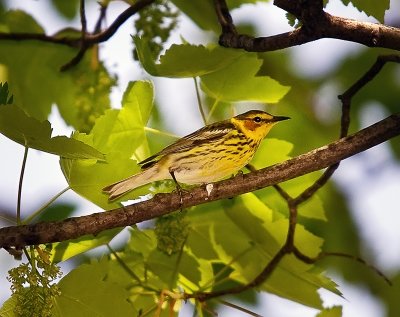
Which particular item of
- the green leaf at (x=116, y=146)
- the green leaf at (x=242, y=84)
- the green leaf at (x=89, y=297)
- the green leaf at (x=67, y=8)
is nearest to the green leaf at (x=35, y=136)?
the green leaf at (x=116, y=146)

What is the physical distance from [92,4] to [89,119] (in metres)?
1.86

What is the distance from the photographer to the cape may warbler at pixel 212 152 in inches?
123

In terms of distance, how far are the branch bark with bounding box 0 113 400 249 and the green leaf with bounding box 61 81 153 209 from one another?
253 mm

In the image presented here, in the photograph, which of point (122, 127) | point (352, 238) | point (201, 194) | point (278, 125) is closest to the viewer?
point (201, 194)

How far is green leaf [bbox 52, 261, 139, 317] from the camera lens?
2.45m

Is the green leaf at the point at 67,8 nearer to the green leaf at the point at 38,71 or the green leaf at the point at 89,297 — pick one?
the green leaf at the point at 38,71

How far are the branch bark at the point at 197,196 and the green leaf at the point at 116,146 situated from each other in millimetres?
253

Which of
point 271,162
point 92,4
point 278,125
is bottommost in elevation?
point 271,162

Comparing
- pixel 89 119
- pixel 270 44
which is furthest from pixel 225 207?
pixel 270 44

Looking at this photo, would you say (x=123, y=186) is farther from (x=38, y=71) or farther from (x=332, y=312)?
(x=38, y=71)

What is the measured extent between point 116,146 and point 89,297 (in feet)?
1.77

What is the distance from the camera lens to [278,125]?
11.8ft

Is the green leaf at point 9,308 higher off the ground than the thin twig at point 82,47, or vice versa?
the thin twig at point 82,47

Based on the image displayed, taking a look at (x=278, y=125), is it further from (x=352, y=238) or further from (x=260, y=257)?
(x=352, y=238)
